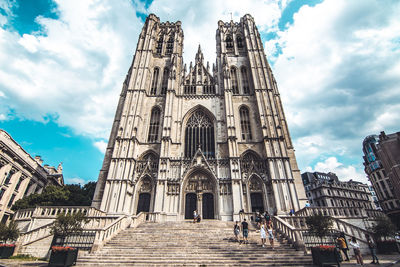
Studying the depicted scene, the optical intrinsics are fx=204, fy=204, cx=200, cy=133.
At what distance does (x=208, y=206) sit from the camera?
20.0 metres

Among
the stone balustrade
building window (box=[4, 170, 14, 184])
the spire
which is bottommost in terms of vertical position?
the stone balustrade

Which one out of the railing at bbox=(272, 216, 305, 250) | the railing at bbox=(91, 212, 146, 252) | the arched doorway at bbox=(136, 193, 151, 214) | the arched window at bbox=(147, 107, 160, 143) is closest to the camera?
the railing at bbox=(272, 216, 305, 250)

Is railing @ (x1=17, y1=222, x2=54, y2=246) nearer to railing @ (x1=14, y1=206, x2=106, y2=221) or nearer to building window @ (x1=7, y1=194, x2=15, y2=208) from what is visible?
railing @ (x1=14, y1=206, x2=106, y2=221)

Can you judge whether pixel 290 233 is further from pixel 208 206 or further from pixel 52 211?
pixel 52 211

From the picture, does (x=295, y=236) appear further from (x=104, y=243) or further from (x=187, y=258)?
(x=104, y=243)

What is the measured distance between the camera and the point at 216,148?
22.7 meters

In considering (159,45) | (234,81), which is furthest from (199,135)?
(159,45)

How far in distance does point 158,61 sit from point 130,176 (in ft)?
59.3

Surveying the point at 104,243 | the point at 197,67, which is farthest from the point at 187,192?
the point at 197,67

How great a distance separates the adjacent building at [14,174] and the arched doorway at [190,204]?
58.5 feet

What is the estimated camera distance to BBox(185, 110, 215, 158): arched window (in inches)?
911

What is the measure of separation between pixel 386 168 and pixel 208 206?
32339 millimetres

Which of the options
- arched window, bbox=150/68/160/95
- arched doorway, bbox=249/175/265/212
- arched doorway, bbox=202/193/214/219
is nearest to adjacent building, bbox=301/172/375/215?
arched doorway, bbox=249/175/265/212

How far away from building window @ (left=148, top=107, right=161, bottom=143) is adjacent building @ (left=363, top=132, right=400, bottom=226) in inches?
1392
